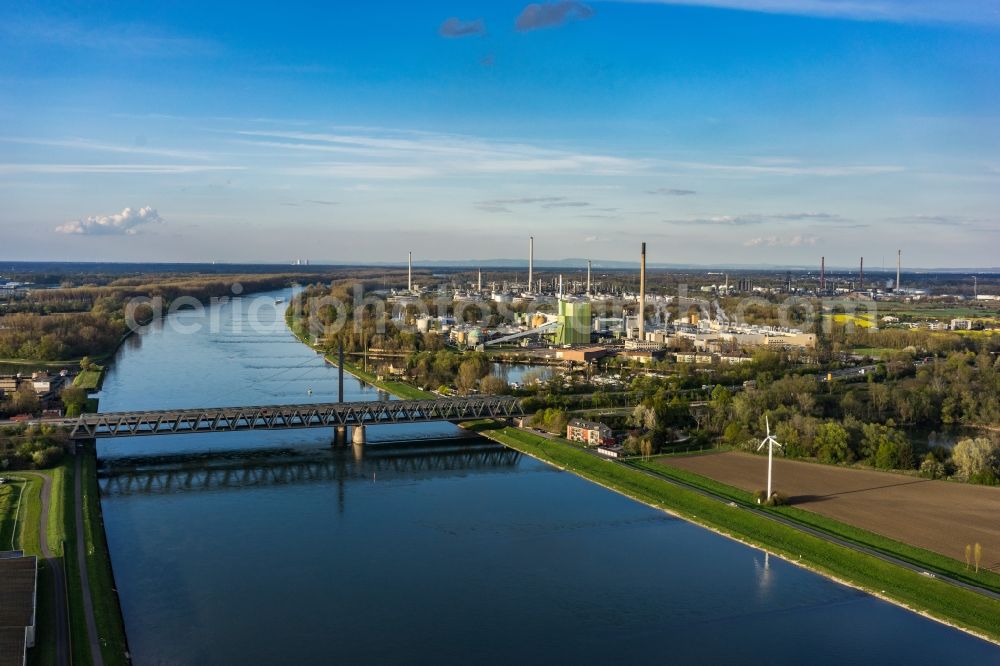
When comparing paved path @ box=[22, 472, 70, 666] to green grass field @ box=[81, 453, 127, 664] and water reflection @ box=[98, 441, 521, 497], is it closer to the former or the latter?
green grass field @ box=[81, 453, 127, 664]

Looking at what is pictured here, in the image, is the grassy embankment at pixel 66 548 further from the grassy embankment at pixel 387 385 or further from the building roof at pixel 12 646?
the grassy embankment at pixel 387 385

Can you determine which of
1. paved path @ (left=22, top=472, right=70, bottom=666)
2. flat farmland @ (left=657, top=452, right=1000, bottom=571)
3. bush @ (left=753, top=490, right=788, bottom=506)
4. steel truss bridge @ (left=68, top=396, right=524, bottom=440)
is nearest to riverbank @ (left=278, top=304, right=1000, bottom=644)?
bush @ (left=753, top=490, right=788, bottom=506)

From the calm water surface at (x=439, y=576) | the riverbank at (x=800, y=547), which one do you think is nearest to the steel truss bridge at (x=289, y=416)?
the calm water surface at (x=439, y=576)

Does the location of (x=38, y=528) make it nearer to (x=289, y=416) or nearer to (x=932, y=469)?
(x=289, y=416)

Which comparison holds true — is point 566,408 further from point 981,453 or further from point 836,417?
point 981,453

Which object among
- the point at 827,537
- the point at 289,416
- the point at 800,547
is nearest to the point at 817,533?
the point at 827,537

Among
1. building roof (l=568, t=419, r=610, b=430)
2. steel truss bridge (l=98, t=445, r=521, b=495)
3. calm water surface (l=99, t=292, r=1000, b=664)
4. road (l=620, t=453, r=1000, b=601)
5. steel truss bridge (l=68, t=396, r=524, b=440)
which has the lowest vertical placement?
calm water surface (l=99, t=292, r=1000, b=664)

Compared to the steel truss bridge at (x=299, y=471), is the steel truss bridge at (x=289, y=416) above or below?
above
